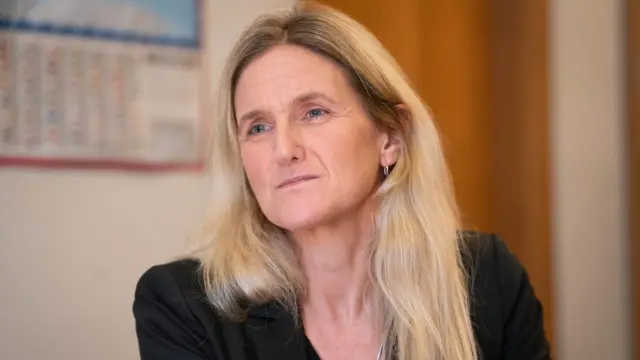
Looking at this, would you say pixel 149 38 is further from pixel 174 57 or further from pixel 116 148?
pixel 116 148

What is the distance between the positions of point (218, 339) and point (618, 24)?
4.64 ft

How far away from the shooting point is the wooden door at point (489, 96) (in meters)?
1.90

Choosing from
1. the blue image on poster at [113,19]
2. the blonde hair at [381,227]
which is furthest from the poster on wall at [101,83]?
the blonde hair at [381,227]

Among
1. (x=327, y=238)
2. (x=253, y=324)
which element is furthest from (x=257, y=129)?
(x=253, y=324)

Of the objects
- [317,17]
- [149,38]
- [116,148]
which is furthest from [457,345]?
[149,38]

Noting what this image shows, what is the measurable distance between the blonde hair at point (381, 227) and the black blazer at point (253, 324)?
3 centimetres

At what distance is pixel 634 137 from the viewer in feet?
6.07

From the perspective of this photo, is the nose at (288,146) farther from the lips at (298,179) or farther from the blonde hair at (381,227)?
the blonde hair at (381,227)

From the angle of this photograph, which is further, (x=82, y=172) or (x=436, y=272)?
(x=82, y=172)

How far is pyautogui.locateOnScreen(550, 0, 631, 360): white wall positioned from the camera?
6.23 ft

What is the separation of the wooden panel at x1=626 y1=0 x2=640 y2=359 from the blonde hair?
0.75 meters

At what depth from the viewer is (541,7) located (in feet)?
6.21

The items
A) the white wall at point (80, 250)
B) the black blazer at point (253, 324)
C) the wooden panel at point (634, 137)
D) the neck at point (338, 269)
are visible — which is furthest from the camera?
the wooden panel at point (634, 137)

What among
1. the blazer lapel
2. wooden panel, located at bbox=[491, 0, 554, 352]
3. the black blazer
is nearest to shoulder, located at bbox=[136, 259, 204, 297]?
the black blazer
